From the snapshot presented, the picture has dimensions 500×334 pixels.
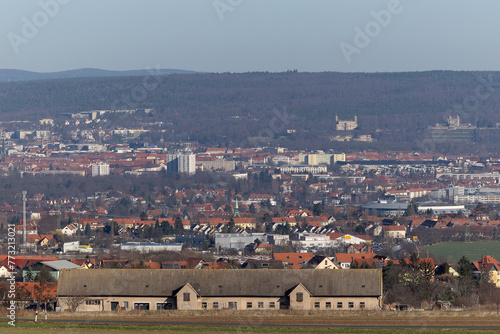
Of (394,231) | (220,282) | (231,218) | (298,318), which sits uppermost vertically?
(220,282)

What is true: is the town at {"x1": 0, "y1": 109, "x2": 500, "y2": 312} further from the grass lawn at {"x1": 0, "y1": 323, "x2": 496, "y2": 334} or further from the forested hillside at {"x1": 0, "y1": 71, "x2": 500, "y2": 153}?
the forested hillside at {"x1": 0, "y1": 71, "x2": 500, "y2": 153}

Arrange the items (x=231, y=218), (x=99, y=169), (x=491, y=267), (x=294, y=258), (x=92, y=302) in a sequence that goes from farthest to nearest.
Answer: (x=99, y=169) < (x=231, y=218) < (x=294, y=258) < (x=491, y=267) < (x=92, y=302)

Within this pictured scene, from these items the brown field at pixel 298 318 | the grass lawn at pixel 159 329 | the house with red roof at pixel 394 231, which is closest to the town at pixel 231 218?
the house with red roof at pixel 394 231

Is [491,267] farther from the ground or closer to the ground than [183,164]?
closer to the ground

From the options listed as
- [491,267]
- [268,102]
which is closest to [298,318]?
[491,267]

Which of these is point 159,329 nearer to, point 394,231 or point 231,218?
point 394,231

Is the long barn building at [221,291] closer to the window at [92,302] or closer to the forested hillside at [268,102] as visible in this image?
the window at [92,302]
